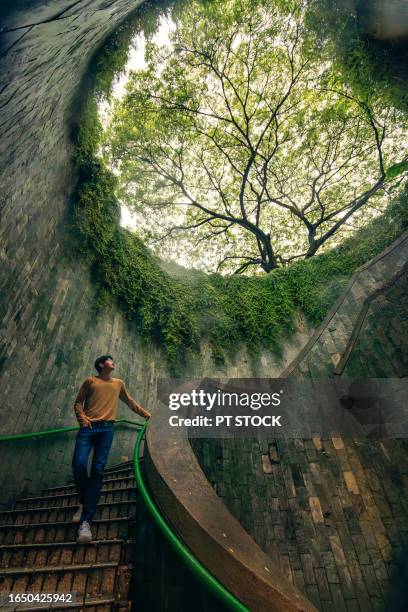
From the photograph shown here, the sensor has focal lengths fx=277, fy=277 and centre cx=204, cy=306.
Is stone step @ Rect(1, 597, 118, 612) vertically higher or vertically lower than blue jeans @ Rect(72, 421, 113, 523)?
lower

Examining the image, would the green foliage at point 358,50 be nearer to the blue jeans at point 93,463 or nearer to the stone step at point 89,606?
the blue jeans at point 93,463

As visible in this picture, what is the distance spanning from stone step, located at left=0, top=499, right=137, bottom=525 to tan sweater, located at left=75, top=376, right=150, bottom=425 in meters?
0.82

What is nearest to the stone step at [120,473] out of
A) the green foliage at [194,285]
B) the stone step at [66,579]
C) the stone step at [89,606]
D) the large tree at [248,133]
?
the stone step at [66,579]

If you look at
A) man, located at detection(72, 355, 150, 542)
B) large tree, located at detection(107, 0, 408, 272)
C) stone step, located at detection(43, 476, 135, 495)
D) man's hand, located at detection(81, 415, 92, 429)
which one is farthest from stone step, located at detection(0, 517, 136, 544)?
large tree, located at detection(107, 0, 408, 272)

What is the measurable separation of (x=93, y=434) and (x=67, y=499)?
138cm

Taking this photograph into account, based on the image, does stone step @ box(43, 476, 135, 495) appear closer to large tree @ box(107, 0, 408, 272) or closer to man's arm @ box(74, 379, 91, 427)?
man's arm @ box(74, 379, 91, 427)

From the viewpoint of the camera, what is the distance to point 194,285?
9.09m

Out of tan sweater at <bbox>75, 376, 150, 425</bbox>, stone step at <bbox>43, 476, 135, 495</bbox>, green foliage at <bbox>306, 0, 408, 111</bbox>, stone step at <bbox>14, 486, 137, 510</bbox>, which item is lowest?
A: stone step at <bbox>14, 486, 137, 510</bbox>

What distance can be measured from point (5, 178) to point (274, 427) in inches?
179

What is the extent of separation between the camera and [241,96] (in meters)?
9.50

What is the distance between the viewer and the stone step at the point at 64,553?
213 cm

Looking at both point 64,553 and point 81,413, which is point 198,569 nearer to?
point 64,553

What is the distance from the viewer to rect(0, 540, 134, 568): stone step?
2.13m

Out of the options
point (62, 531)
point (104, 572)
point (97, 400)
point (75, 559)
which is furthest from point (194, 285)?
point (104, 572)
